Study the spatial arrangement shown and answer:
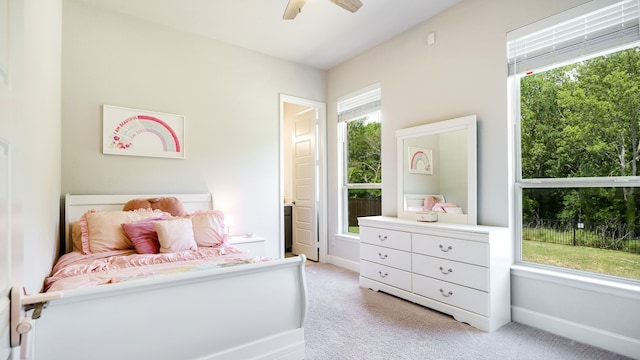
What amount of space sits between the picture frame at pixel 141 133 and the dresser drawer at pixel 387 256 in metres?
2.36

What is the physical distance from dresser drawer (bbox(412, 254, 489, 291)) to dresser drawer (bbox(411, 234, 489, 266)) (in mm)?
42

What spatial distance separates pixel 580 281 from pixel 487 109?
61.1 inches

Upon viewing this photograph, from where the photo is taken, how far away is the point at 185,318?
160 centimetres

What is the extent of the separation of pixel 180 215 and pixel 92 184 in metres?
0.88

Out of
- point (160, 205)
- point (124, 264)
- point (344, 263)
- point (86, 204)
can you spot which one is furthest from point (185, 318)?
point (344, 263)

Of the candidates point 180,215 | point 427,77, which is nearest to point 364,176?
point 427,77

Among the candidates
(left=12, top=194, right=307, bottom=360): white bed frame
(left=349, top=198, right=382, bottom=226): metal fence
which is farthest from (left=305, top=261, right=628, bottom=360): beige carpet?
(left=349, top=198, right=382, bottom=226): metal fence

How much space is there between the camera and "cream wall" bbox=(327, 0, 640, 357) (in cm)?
222

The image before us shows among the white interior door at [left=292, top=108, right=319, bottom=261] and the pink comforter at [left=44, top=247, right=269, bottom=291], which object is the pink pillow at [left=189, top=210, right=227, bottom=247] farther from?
the white interior door at [left=292, top=108, right=319, bottom=261]

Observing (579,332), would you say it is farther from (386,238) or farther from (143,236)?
(143,236)

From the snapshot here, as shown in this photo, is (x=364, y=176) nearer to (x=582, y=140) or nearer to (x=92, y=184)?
(x=582, y=140)

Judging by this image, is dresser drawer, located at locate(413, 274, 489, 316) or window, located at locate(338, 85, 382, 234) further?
window, located at locate(338, 85, 382, 234)

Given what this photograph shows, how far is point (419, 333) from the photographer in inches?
95.5

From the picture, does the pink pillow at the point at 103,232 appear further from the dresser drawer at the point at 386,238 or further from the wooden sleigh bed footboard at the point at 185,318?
the dresser drawer at the point at 386,238
